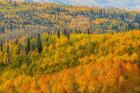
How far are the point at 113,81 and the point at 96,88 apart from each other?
670 centimetres

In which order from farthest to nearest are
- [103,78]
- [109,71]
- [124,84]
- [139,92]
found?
[109,71], [103,78], [124,84], [139,92]

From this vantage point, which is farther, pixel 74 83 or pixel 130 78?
pixel 74 83

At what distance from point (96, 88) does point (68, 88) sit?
14.7 metres

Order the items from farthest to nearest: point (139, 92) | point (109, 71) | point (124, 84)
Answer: point (109, 71)
point (124, 84)
point (139, 92)

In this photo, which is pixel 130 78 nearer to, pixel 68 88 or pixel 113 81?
pixel 113 81

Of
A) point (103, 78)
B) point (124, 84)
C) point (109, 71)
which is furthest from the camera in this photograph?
point (109, 71)

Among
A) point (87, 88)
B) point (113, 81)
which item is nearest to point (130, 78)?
point (113, 81)

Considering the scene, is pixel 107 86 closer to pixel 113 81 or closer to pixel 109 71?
pixel 113 81

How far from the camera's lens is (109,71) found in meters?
196

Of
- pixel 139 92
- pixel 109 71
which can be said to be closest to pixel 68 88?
pixel 109 71

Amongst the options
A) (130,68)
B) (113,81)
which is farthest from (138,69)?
(113,81)

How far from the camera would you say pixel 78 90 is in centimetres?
18762

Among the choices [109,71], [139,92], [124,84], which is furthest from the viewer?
[109,71]

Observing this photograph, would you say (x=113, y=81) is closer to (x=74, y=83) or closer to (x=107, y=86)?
(x=107, y=86)
